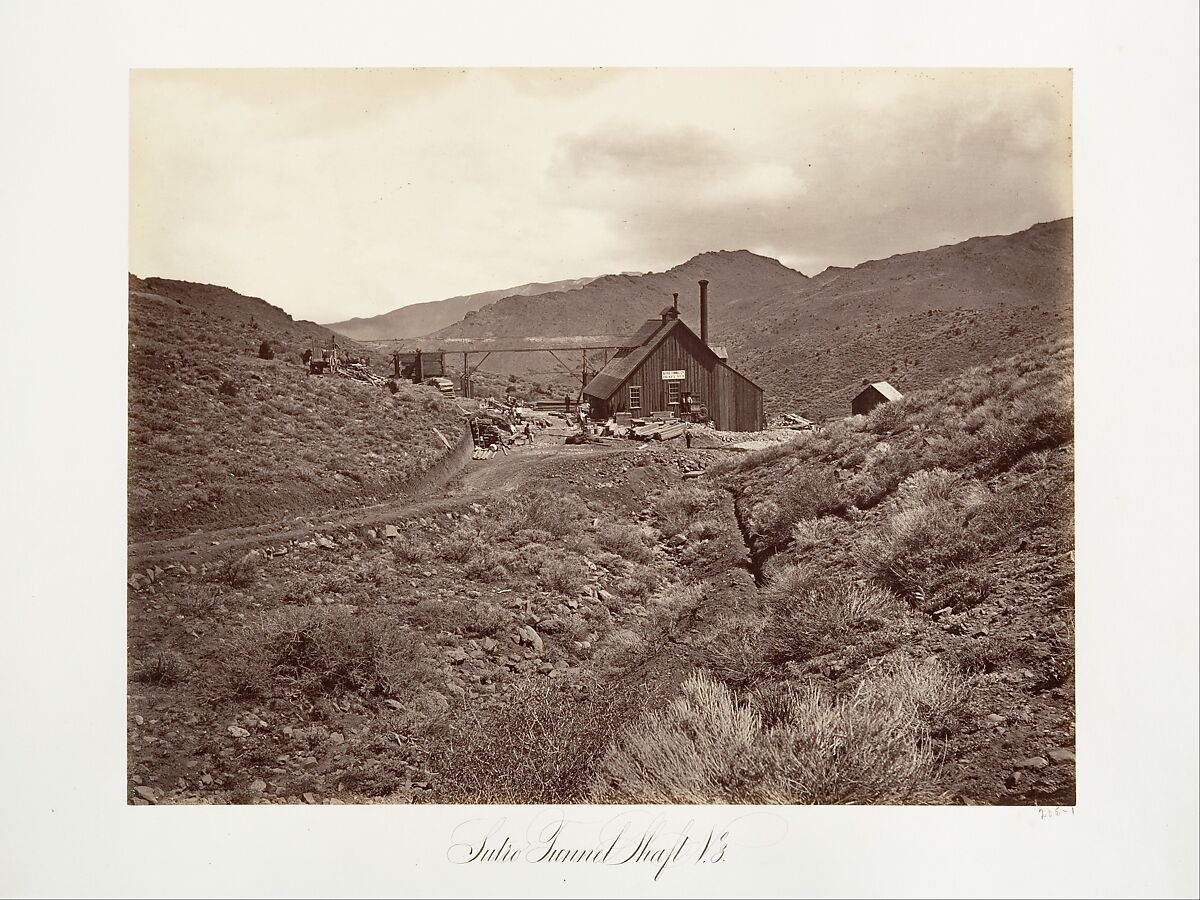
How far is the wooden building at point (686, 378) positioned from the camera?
572 centimetres

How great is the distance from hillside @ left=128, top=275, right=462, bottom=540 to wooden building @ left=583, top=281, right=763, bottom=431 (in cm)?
213

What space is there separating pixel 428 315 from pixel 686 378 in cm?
222

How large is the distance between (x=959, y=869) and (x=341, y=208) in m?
6.54

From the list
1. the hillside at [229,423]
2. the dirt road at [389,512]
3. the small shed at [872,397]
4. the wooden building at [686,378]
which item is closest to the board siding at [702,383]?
the wooden building at [686,378]

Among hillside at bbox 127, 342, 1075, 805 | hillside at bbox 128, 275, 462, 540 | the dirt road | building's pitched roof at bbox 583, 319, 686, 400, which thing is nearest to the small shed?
hillside at bbox 127, 342, 1075, 805

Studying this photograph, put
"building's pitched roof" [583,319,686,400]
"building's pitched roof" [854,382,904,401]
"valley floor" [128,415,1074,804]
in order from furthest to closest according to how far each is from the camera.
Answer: "building's pitched roof" [583,319,686,400], "building's pitched roof" [854,382,904,401], "valley floor" [128,415,1074,804]

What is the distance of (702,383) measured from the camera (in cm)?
584

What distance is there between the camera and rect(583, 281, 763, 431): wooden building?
18.8 feet

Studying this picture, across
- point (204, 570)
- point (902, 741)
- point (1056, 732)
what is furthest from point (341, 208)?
point (1056, 732)

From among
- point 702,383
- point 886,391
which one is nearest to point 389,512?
point 702,383

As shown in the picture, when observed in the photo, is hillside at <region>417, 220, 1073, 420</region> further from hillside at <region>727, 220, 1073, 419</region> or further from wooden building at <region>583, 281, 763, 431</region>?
wooden building at <region>583, 281, 763, 431</region>

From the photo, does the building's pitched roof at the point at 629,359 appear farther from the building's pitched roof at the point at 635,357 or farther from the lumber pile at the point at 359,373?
the lumber pile at the point at 359,373

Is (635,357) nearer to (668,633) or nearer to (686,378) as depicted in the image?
(686,378)
